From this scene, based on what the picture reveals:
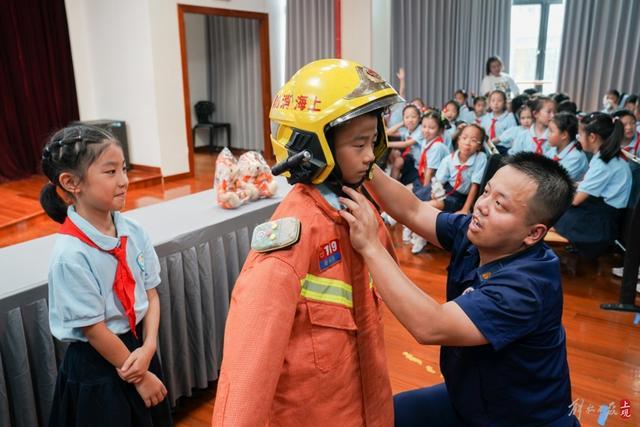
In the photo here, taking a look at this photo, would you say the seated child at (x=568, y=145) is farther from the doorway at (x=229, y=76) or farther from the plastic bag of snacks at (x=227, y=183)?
the doorway at (x=229, y=76)

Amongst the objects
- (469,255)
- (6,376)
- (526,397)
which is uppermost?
(469,255)

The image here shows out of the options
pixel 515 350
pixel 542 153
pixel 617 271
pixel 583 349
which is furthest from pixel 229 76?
pixel 515 350

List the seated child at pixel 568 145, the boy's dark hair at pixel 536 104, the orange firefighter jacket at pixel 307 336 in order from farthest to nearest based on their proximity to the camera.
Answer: the boy's dark hair at pixel 536 104, the seated child at pixel 568 145, the orange firefighter jacket at pixel 307 336

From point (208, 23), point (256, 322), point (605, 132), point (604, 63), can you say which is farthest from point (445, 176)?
point (208, 23)

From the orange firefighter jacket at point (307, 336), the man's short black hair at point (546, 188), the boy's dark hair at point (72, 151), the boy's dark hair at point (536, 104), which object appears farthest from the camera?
the boy's dark hair at point (536, 104)

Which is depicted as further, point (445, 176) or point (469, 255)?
point (445, 176)

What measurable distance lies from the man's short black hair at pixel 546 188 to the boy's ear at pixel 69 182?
1.16 meters

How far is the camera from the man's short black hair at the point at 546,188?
110cm

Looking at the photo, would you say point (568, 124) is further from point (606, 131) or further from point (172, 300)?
point (172, 300)

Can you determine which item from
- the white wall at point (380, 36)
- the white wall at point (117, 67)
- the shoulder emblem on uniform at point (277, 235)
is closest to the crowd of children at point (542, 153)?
the white wall at point (380, 36)

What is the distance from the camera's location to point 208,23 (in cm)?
880

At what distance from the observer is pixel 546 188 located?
110 centimetres

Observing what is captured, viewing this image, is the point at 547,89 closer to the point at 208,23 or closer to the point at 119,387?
the point at 208,23

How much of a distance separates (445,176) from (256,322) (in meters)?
3.55
